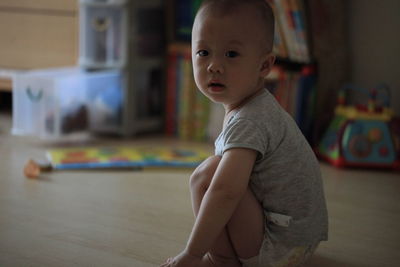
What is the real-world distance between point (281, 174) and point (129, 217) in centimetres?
50

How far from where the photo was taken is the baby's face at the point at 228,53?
41.3 inches

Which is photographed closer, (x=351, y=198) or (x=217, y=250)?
(x=217, y=250)

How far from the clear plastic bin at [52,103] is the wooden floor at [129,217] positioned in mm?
246

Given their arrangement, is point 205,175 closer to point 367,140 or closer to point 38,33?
point 367,140

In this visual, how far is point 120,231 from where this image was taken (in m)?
1.35

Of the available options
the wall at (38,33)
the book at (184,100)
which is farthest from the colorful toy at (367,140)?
the wall at (38,33)

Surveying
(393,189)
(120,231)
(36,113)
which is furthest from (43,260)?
(36,113)

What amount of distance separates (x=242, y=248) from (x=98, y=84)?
1505 millimetres

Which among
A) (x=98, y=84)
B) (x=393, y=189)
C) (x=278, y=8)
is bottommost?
(x=393, y=189)

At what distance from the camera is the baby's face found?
1048 millimetres

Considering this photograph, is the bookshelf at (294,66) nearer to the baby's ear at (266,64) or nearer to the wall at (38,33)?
the wall at (38,33)

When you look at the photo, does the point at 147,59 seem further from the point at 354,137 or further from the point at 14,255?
the point at 14,255

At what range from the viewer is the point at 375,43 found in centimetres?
238

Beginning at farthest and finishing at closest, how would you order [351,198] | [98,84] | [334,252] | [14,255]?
[98,84]
[351,198]
[334,252]
[14,255]
